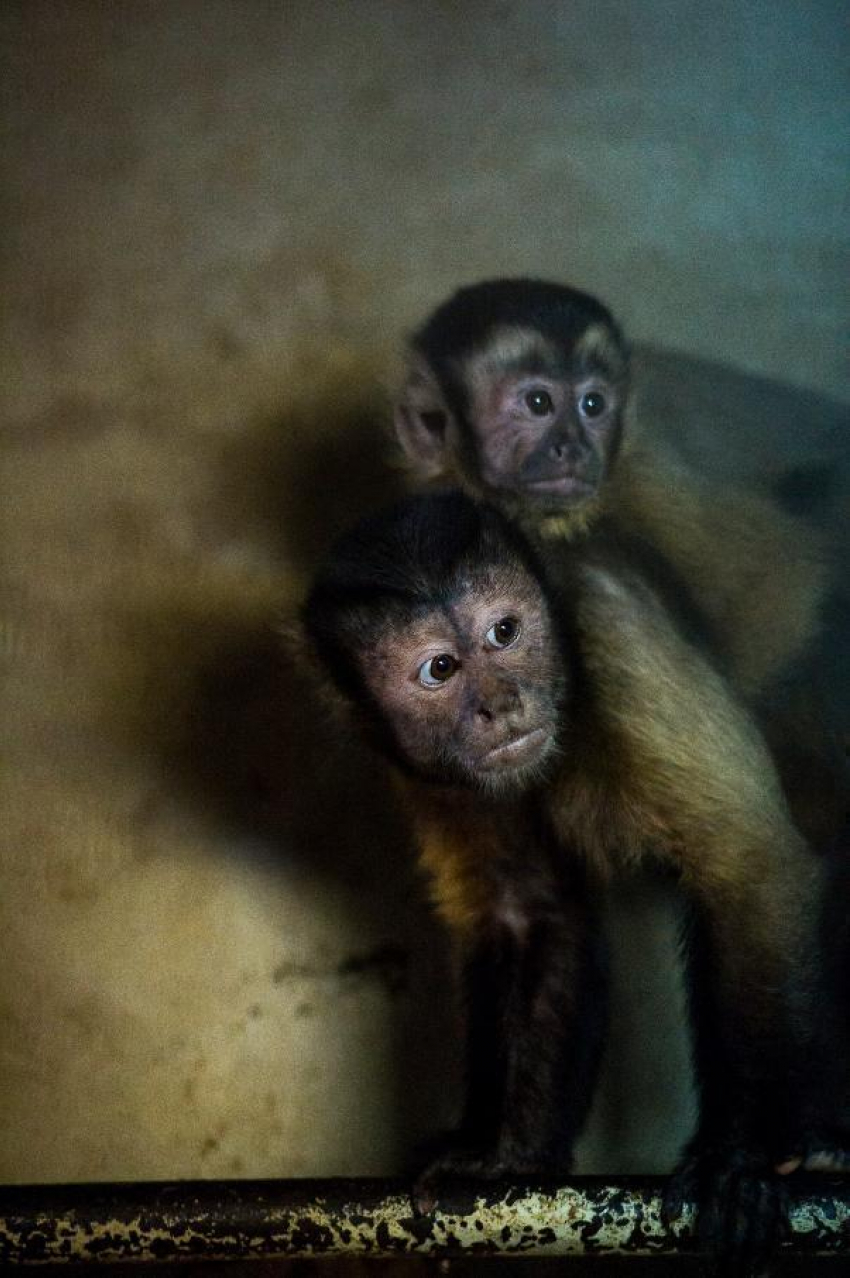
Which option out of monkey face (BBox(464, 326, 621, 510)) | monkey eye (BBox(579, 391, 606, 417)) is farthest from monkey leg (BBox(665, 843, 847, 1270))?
monkey eye (BBox(579, 391, 606, 417))

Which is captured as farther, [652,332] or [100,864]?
[652,332]

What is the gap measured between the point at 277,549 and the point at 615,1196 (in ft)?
6.45

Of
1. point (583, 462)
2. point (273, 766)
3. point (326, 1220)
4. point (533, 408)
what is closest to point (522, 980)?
point (273, 766)

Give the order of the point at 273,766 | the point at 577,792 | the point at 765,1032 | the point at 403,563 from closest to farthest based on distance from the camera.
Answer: the point at 765,1032 < the point at 403,563 < the point at 577,792 < the point at 273,766

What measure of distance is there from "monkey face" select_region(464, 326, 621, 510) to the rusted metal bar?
1.66 metres

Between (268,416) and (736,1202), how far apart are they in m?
2.19

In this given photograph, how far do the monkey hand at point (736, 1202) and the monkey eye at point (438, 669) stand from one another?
3.04 feet

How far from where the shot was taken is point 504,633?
254 centimetres

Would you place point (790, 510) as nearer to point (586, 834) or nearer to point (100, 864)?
point (586, 834)

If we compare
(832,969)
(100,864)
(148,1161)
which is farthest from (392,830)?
(832,969)

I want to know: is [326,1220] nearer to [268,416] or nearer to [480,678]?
[480,678]

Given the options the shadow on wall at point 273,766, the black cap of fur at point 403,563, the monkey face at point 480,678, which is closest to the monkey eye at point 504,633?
the monkey face at point 480,678

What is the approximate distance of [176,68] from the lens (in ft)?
12.0

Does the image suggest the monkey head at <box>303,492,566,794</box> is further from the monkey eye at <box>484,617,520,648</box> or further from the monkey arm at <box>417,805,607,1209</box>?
the monkey arm at <box>417,805,607,1209</box>
